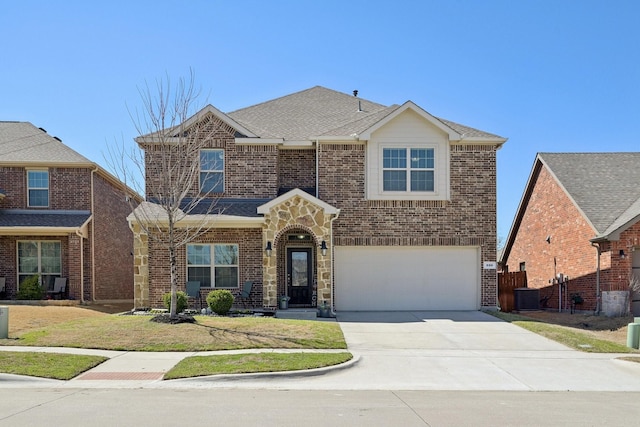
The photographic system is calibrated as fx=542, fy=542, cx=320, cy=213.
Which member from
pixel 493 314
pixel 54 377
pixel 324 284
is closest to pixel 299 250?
pixel 324 284

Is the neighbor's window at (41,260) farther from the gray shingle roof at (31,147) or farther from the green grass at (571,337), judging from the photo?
the green grass at (571,337)

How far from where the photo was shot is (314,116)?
22812mm

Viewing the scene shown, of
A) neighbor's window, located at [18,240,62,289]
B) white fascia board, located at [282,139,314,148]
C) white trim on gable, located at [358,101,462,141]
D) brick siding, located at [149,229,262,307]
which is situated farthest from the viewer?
neighbor's window, located at [18,240,62,289]

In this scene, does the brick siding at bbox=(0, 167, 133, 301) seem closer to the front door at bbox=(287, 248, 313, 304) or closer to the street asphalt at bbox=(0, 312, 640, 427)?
the front door at bbox=(287, 248, 313, 304)

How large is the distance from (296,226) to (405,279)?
4.61 metres

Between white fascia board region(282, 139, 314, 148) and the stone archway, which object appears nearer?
the stone archway

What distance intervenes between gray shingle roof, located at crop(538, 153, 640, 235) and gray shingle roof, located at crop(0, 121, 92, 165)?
64.4 ft

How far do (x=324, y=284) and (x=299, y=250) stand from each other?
83.2 inches

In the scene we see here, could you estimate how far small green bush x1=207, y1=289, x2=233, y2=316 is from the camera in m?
17.0

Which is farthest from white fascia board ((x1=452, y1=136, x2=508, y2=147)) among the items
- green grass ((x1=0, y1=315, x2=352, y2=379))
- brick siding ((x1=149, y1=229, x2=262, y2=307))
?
green grass ((x1=0, y1=315, x2=352, y2=379))

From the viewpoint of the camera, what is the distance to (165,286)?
18750 millimetres

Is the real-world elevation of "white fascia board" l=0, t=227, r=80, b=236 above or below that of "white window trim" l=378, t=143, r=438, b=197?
below

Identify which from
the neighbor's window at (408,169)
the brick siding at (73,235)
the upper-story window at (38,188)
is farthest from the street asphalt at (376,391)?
the upper-story window at (38,188)

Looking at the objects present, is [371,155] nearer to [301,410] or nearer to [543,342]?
[543,342]
